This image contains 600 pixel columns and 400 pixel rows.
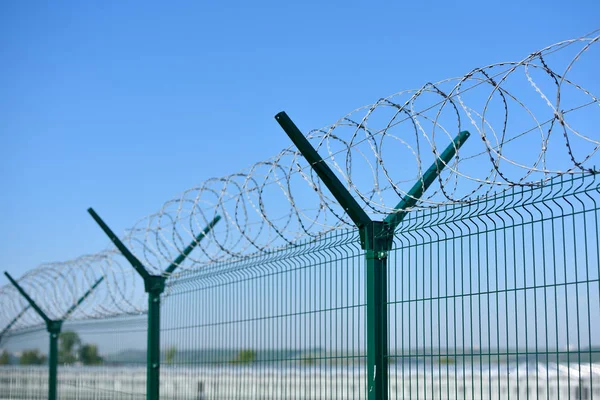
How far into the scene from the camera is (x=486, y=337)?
5852mm

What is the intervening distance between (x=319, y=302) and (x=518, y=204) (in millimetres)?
2409

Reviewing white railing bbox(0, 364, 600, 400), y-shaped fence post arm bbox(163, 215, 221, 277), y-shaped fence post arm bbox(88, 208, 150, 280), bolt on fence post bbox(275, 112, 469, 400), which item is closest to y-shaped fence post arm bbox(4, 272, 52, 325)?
white railing bbox(0, 364, 600, 400)

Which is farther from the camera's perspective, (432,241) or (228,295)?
(228,295)

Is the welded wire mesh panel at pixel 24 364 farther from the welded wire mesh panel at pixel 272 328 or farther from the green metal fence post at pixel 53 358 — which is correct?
the welded wire mesh panel at pixel 272 328

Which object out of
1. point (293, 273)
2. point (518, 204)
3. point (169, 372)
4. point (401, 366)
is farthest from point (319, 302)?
point (169, 372)

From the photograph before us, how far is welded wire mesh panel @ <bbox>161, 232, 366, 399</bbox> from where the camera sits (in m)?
7.36

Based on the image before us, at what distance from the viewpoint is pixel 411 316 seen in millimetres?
6551

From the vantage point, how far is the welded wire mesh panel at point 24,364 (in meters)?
16.5

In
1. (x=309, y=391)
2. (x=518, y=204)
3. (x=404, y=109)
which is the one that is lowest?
(x=309, y=391)

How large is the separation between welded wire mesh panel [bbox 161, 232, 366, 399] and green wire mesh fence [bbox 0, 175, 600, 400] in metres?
0.01

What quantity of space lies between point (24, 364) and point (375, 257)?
13113mm

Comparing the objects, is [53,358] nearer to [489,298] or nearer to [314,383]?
[314,383]

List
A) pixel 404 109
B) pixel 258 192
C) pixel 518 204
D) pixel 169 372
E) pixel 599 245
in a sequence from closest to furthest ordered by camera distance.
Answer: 1. pixel 599 245
2. pixel 518 204
3. pixel 404 109
4. pixel 258 192
5. pixel 169 372

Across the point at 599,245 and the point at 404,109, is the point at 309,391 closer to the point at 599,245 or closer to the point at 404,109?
the point at 404,109
